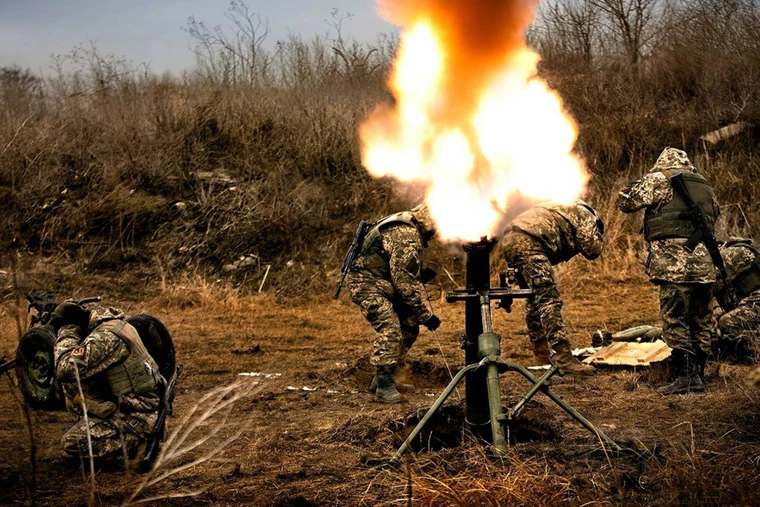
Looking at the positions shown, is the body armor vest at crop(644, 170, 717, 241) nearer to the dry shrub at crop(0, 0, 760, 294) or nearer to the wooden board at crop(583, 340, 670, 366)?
the wooden board at crop(583, 340, 670, 366)

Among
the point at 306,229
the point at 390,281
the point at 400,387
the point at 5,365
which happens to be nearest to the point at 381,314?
the point at 390,281

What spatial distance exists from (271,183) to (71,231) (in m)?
4.02

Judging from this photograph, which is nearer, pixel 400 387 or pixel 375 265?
pixel 375 265

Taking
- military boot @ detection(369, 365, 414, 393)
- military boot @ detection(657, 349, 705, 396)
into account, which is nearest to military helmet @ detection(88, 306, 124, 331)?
military boot @ detection(369, 365, 414, 393)

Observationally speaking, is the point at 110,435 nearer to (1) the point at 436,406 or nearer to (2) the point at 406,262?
(1) the point at 436,406

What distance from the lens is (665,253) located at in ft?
24.9

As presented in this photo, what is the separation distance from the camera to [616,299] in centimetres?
1298

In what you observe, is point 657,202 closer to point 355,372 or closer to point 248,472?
point 355,372

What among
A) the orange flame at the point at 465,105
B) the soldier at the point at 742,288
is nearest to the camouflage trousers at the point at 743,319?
the soldier at the point at 742,288

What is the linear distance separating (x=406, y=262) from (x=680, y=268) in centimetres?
248

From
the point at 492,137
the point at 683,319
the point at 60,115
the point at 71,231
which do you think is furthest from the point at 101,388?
the point at 60,115

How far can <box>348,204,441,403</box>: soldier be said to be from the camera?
7.66 m

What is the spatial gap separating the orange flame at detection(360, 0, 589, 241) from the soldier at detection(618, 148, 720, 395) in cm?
138

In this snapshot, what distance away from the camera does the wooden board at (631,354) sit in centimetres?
860
